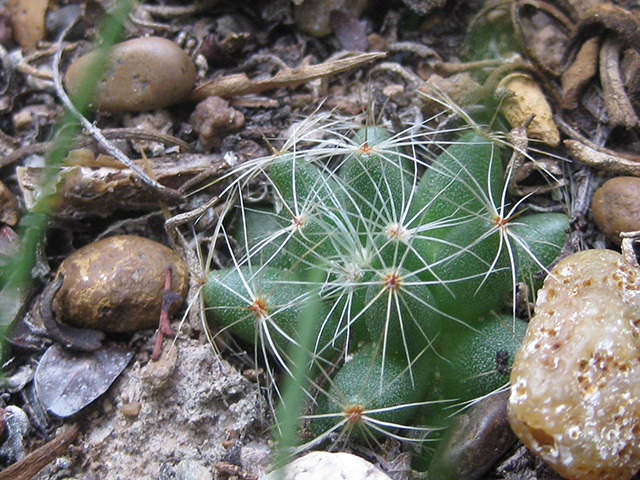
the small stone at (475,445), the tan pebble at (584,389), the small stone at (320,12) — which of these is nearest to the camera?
the tan pebble at (584,389)

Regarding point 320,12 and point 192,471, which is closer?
point 192,471

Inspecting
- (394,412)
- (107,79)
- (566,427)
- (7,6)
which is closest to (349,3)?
(107,79)

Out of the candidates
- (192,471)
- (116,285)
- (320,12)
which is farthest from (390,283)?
(320,12)

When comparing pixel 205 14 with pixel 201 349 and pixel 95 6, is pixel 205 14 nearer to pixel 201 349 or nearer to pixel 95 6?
pixel 95 6

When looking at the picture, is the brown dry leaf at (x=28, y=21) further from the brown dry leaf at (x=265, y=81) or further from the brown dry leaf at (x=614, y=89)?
the brown dry leaf at (x=614, y=89)

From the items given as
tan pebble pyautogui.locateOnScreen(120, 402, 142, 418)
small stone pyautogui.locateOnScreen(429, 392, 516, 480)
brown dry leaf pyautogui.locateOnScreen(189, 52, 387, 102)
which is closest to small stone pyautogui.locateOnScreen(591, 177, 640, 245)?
small stone pyautogui.locateOnScreen(429, 392, 516, 480)

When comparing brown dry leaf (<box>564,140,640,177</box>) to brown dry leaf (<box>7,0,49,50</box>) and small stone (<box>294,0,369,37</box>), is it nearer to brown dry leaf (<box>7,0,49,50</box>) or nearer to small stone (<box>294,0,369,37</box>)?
small stone (<box>294,0,369,37</box>)

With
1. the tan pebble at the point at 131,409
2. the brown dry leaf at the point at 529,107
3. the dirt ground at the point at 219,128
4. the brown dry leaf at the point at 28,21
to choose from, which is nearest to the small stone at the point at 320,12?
the dirt ground at the point at 219,128

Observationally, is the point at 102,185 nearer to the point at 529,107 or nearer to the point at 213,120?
the point at 213,120
